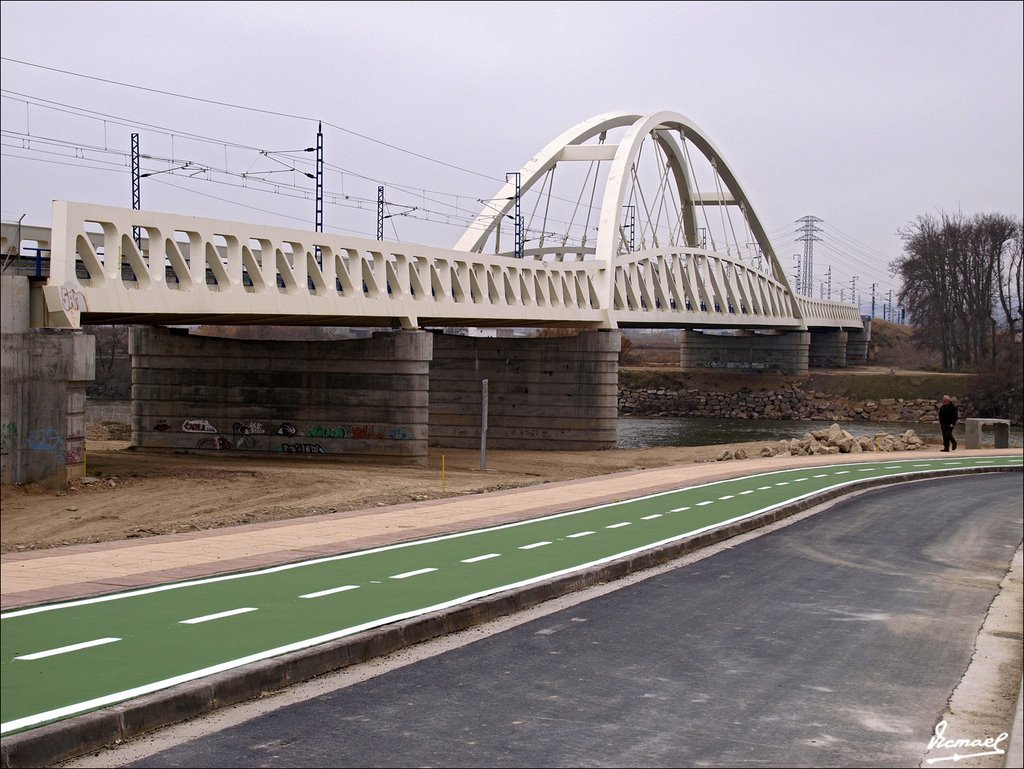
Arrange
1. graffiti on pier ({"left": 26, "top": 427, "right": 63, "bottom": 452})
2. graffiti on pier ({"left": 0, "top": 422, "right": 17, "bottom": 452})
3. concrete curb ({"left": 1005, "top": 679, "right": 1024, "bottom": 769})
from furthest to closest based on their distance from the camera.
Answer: concrete curb ({"left": 1005, "top": 679, "right": 1024, "bottom": 769}), graffiti on pier ({"left": 26, "top": 427, "right": 63, "bottom": 452}), graffiti on pier ({"left": 0, "top": 422, "right": 17, "bottom": 452})

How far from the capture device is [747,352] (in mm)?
121062

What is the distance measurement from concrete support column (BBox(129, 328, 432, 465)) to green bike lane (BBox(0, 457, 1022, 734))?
20.7 meters

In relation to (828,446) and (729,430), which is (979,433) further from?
(729,430)

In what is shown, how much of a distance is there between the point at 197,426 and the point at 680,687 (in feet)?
116

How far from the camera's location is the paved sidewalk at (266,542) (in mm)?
6984

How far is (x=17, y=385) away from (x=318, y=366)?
1456 inches

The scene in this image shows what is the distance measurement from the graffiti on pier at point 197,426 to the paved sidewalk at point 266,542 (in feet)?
58.8

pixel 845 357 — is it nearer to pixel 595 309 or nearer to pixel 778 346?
pixel 778 346

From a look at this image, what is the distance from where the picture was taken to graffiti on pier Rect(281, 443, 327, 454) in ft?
135

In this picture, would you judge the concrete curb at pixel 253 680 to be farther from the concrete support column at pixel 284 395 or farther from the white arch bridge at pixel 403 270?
the concrete support column at pixel 284 395

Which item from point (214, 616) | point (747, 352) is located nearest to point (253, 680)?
point (214, 616)

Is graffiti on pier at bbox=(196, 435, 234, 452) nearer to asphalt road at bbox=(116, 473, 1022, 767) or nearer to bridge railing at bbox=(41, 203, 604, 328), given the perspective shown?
bridge railing at bbox=(41, 203, 604, 328)

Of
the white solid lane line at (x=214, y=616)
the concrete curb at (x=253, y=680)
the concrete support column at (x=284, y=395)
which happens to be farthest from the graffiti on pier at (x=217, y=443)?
the white solid lane line at (x=214, y=616)

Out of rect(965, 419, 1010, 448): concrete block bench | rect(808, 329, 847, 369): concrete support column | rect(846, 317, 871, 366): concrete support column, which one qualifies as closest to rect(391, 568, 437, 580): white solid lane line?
rect(965, 419, 1010, 448): concrete block bench
